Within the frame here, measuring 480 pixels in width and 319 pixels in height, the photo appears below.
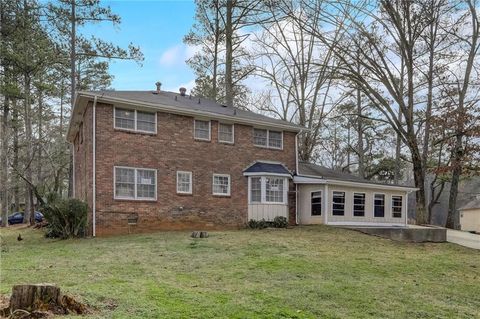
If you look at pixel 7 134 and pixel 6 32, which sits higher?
pixel 6 32

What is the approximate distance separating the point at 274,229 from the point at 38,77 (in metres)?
20.5

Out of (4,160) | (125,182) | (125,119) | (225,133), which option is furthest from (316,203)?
(4,160)

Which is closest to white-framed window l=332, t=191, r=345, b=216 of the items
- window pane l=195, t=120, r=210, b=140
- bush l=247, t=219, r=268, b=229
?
bush l=247, t=219, r=268, b=229

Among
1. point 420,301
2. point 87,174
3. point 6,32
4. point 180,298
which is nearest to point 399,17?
point 87,174

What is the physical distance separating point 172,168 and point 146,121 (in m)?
2.17

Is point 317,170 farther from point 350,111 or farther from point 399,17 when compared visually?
point 350,111

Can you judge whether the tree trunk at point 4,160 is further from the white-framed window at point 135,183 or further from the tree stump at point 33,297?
the tree stump at point 33,297

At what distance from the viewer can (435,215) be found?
176ft

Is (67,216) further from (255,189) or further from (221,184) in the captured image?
(255,189)

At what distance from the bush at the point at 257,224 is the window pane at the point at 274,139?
12.6ft

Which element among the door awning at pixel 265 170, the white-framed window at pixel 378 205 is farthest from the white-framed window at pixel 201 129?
the white-framed window at pixel 378 205

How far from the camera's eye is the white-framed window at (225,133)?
19906 mm

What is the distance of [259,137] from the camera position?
21.2 metres

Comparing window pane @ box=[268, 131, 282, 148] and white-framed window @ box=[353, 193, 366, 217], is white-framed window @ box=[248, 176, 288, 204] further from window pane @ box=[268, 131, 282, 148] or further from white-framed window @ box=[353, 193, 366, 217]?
white-framed window @ box=[353, 193, 366, 217]
